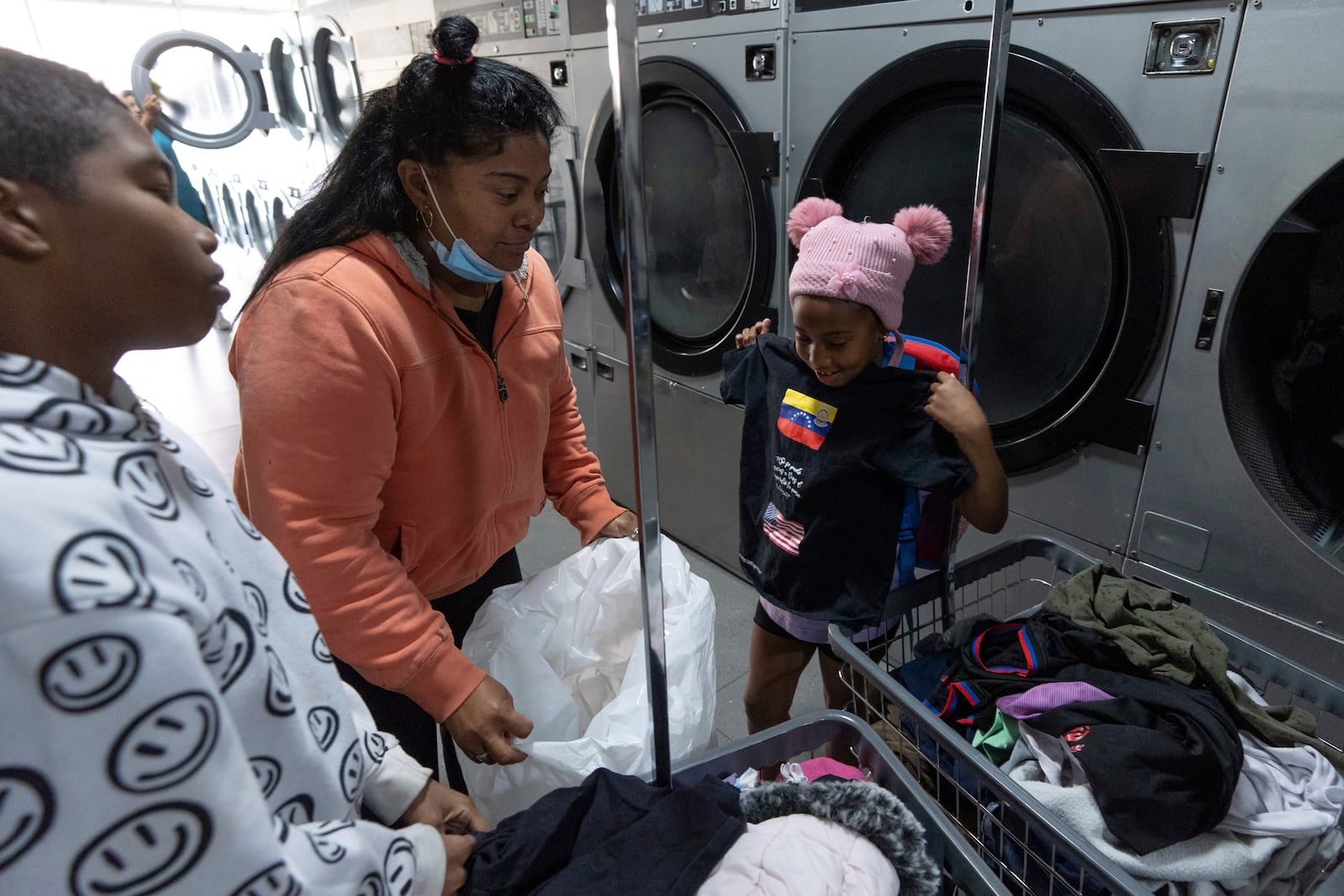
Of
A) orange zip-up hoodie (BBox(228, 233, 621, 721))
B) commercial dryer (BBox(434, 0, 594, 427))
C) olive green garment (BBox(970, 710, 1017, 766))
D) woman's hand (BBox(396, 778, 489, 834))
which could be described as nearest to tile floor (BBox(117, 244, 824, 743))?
orange zip-up hoodie (BBox(228, 233, 621, 721))

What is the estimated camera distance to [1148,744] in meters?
0.69

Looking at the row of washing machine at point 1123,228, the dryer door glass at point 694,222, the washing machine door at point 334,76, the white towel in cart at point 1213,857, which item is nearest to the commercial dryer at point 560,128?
the dryer door glass at point 694,222

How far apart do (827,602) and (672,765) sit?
0.42 m

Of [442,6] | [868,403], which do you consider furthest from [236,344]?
[442,6]

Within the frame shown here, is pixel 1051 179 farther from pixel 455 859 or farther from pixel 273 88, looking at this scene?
pixel 273 88

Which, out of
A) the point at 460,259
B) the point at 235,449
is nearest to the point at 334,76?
the point at 235,449

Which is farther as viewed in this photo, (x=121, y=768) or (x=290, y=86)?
(x=290, y=86)

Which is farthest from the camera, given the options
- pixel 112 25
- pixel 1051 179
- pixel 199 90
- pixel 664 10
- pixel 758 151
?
pixel 199 90

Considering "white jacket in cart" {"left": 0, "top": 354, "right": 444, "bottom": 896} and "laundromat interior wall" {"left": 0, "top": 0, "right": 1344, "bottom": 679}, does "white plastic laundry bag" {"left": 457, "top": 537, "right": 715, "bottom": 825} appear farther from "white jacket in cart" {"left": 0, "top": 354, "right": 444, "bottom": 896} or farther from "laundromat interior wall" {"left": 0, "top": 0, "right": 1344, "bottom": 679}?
"laundromat interior wall" {"left": 0, "top": 0, "right": 1344, "bottom": 679}

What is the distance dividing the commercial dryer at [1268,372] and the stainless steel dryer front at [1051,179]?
42 mm

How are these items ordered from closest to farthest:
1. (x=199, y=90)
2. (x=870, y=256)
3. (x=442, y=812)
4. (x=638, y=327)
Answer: (x=638, y=327)
(x=442, y=812)
(x=870, y=256)
(x=199, y=90)

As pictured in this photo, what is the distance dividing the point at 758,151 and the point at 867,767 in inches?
53.2

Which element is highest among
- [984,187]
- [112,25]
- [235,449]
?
[112,25]

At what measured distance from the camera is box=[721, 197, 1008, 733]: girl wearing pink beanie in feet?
3.15
